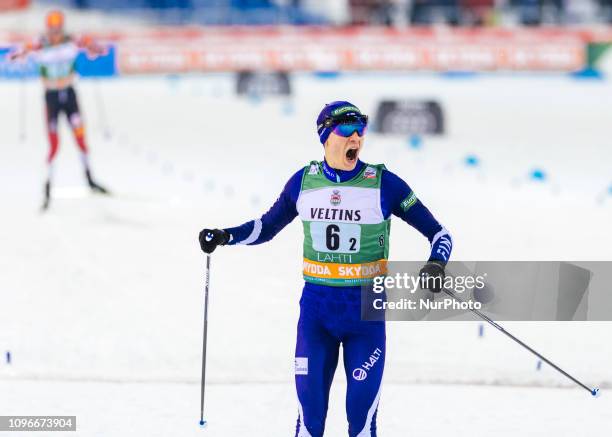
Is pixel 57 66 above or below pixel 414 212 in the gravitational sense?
above

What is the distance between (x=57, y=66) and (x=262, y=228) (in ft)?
23.1

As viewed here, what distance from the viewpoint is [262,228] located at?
16.7 ft

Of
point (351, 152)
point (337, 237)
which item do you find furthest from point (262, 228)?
point (351, 152)

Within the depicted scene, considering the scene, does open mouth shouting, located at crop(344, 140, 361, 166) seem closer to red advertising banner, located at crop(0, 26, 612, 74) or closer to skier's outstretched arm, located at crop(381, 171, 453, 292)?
skier's outstretched arm, located at crop(381, 171, 453, 292)

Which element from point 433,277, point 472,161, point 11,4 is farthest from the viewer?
point 11,4

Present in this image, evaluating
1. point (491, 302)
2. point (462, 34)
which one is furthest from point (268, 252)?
point (462, 34)

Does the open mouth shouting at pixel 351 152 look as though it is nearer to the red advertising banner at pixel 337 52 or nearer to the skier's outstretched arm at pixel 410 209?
the skier's outstretched arm at pixel 410 209

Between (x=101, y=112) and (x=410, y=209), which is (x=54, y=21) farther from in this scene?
(x=101, y=112)

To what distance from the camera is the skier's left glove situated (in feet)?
15.1

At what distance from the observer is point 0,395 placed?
6.67 meters

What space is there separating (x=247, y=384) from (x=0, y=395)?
5.82 feet

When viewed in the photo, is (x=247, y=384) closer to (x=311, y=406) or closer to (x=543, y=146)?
(x=311, y=406)

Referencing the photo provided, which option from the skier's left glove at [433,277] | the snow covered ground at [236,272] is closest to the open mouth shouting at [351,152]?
the skier's left glove at [433,277]

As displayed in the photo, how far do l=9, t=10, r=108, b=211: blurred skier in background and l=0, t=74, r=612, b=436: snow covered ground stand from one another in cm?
108
